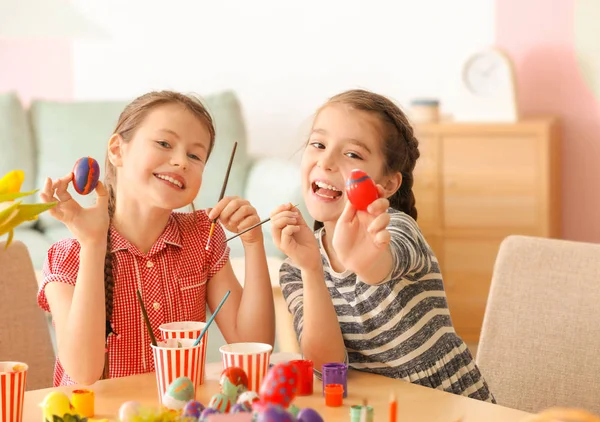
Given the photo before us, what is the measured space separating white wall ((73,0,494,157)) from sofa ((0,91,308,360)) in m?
0.48

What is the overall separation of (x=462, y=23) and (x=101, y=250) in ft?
10.3

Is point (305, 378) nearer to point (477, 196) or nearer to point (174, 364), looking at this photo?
point (174, 364)

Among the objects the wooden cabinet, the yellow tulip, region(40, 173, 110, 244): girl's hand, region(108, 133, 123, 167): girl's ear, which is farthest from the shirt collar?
the wooden cabinet

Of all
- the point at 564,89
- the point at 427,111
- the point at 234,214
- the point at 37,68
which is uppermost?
the point at 37,68

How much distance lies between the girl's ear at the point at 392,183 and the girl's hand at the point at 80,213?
56 centimetres

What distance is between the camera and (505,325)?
168 centimetres

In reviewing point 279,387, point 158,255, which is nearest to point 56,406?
point 279,387

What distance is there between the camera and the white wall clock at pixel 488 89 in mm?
3955

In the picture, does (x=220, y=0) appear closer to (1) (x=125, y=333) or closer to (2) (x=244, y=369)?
(1) (x=125, y=333)

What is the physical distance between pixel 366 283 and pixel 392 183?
0.28 m

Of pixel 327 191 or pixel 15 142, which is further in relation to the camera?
pixel 15 142

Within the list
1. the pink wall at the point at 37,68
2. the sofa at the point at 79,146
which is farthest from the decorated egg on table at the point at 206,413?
the pink wall at the point at 37,68

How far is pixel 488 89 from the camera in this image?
13.2 feet

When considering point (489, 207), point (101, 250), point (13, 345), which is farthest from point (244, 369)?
point (489, 207)
